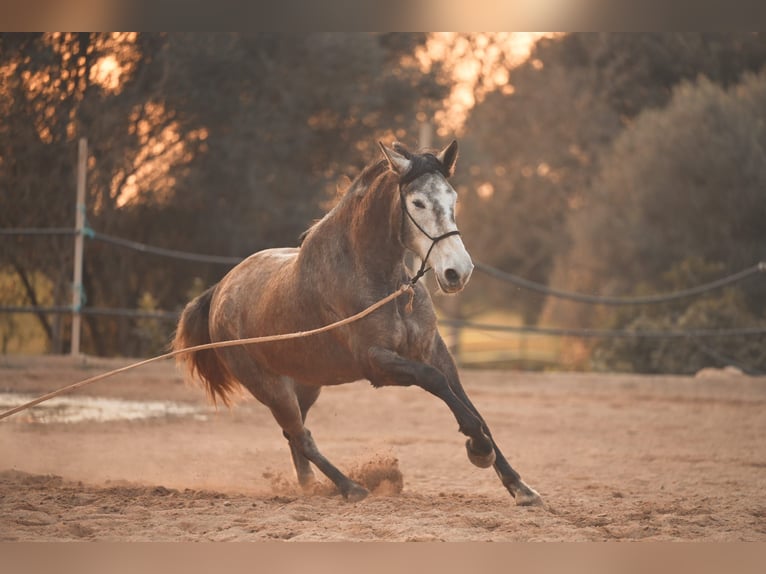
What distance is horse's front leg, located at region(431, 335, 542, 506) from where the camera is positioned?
395 centimetres

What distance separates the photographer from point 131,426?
6.78 meters

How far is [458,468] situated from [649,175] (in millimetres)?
9185

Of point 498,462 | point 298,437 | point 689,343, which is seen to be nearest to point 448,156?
point 498,462

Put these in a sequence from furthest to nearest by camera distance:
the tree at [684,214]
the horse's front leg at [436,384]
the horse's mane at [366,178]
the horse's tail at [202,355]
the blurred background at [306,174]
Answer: the tree at [684,214]
the blurred background at [306,174]
the horse's tail at [202,355]
the horse's mane at [366,178]
the horse's front leg at [436,384]

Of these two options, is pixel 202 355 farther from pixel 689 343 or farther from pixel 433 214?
pixel 689 343

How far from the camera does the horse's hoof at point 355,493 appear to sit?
4227 mm

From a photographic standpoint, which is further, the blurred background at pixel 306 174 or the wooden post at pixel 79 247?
the blurred background at pixel 306 174

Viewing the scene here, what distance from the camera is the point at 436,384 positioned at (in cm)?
370

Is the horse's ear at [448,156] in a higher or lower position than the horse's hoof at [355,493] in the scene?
higher

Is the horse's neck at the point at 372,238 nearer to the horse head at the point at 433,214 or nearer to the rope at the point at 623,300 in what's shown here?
the horse head at the point at 433,214

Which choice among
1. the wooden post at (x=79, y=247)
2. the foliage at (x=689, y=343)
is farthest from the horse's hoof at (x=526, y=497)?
the foliage at (x=689, y=343)

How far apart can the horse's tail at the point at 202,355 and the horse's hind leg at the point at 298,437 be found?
455 millimetres

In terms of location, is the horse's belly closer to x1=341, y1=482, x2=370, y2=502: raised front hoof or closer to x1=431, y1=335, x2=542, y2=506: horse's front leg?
x1=431, y1=335, x2=542, y2=506: horse's front leg

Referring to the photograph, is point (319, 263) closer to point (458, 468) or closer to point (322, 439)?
point (458, 468)
